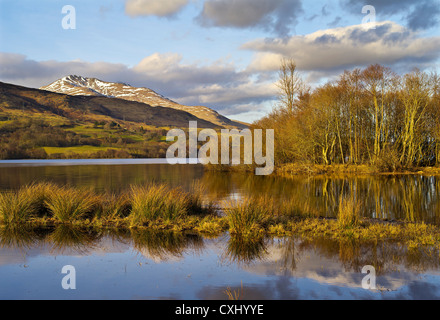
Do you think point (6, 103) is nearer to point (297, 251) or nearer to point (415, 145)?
point (415, 145)

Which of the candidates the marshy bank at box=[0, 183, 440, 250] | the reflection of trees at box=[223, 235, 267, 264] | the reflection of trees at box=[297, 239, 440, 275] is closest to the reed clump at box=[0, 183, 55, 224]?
the marshy bank at box=[0, 183, 440, 250]

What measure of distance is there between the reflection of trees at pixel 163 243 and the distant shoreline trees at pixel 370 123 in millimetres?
29694

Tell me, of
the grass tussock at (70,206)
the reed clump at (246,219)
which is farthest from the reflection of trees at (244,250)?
the grass tussock at (70,206)

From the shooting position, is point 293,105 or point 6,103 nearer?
point 293,105

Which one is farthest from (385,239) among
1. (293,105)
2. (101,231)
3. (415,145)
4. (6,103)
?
(6,103)

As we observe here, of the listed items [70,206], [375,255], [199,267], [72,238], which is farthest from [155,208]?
[375,255]

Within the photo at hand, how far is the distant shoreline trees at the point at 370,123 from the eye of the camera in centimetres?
3788

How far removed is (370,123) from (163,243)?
3674 centimetres

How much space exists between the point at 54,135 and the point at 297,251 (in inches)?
5096

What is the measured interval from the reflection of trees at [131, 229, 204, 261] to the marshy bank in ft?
1.65

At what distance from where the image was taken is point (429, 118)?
129 ft

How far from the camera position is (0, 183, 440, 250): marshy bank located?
10.9 meters
